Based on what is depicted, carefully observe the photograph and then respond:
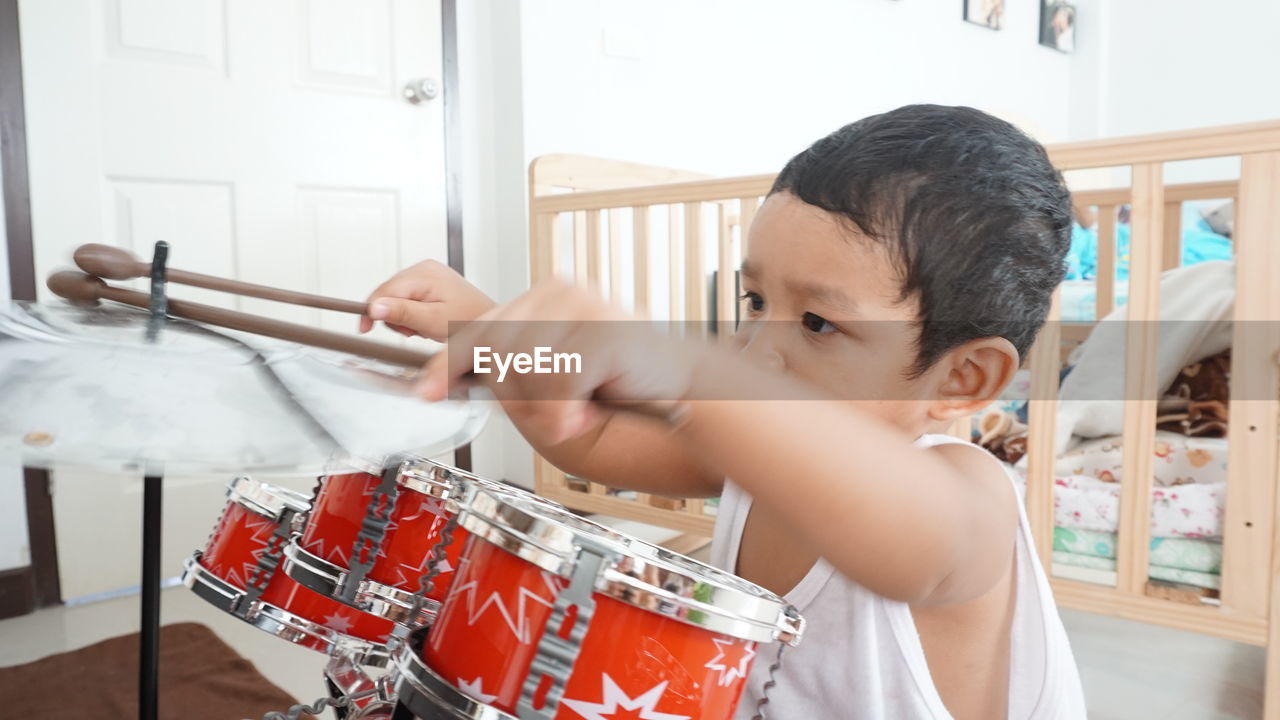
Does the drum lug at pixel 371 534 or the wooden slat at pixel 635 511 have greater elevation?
the drum lug at pixel 371 534

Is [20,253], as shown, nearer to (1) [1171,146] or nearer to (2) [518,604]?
(2) [518,604]

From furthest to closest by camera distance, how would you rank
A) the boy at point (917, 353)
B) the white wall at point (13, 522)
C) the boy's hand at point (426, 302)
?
the white wall at point (13, 522) → the boy's hand at point (426, 302) → the boy at point (917, 353)

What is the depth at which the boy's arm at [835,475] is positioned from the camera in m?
0.35

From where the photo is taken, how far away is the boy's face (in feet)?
1.85

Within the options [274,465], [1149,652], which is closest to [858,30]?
[1149,652]

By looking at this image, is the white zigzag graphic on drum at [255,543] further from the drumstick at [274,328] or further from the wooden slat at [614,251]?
the wooden slat at [614,251]

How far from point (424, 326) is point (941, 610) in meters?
0.43

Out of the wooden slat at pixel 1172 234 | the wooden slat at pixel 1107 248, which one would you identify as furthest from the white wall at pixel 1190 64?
the wooden slat at pixel 1107 248

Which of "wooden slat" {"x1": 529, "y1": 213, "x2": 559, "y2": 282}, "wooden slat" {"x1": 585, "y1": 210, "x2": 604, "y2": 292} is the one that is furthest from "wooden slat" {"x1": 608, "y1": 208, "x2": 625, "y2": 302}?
"wooden slat" {"x1": 529, "y1": 213, "x2": 559, "y2": 282}

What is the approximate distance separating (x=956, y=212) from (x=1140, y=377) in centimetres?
93

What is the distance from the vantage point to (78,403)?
0.44 meters

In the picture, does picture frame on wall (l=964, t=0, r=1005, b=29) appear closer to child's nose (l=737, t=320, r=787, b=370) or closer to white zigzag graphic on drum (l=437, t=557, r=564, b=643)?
child's nose (l=737, t=320, r=787, b=370)

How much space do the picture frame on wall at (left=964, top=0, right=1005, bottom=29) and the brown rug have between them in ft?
11.3
